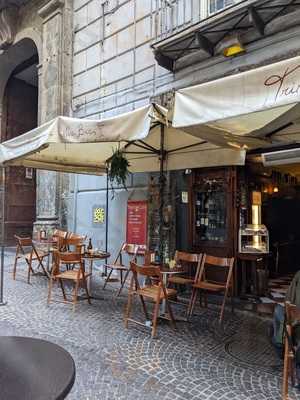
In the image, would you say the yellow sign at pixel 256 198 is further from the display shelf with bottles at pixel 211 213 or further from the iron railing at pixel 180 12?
the iron railing at pixel 180 12

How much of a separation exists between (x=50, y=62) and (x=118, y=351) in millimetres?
8742

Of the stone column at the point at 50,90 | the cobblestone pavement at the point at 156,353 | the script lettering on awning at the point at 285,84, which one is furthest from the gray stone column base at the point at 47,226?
the script lettering on awning at the point at 285,84

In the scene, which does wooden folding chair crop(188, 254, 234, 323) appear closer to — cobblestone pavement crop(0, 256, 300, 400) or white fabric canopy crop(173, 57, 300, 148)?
cobblestone pavement crop(0, 256, 300, 400)

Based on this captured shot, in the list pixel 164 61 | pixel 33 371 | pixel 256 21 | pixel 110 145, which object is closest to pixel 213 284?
pixel 110 145

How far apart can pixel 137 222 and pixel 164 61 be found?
3128 millimetres

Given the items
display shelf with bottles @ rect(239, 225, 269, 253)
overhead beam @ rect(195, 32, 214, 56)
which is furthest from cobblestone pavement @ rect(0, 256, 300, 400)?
overhead beam @ rect(195, 32, 214, 56)

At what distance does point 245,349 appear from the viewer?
158 inches

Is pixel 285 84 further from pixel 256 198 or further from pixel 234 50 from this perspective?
pixel 256 198

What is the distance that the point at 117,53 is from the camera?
8430mm

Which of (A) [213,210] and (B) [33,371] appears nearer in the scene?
(B) [33,371]

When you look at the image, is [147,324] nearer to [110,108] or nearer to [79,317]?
[79,317]

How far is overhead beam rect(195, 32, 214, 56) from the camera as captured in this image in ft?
18.9

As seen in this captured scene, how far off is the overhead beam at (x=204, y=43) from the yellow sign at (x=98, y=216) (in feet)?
13.7

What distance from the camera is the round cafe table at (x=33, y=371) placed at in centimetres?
146
